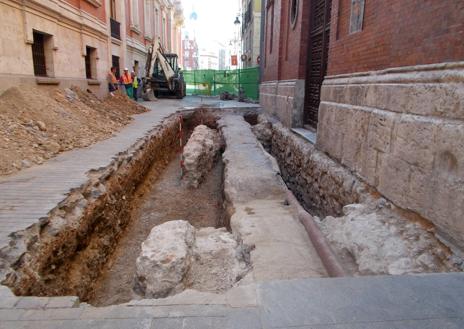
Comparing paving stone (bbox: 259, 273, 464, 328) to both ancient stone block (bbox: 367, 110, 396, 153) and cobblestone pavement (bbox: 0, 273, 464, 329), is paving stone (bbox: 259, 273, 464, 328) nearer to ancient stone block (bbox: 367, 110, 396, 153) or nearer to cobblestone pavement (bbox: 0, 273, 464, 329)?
cobblestone pavement (bbox: 0, 273, 464, 329)

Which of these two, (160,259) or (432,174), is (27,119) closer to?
(160,259)

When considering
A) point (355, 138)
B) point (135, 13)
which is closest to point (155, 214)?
point (355, 138)

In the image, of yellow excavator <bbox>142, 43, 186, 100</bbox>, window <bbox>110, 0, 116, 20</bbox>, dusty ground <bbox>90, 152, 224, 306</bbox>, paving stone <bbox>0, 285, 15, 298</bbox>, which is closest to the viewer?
paving stone <bbox>0, 285, 15, 298</bbox>

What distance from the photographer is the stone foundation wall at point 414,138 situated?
264cm

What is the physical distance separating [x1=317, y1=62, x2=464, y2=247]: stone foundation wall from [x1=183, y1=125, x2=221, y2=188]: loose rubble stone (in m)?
3.96

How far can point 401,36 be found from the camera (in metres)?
3.67

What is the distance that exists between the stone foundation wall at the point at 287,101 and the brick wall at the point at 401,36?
319cm

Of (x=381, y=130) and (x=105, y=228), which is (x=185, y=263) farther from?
(x=381, y=130)

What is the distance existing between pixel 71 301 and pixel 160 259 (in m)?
0.96

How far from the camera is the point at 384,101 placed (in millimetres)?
3812

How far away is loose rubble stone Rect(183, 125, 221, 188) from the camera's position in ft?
25.8

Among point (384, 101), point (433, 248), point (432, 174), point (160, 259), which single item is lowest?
point (160, 259)

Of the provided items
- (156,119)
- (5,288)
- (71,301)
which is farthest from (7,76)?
(71,301)

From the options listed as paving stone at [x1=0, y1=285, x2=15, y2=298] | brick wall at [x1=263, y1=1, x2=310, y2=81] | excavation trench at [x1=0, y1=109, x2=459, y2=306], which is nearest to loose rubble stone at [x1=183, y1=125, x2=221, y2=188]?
excavation trench at [x1=0, y1=109, x2=459, y2=306]
